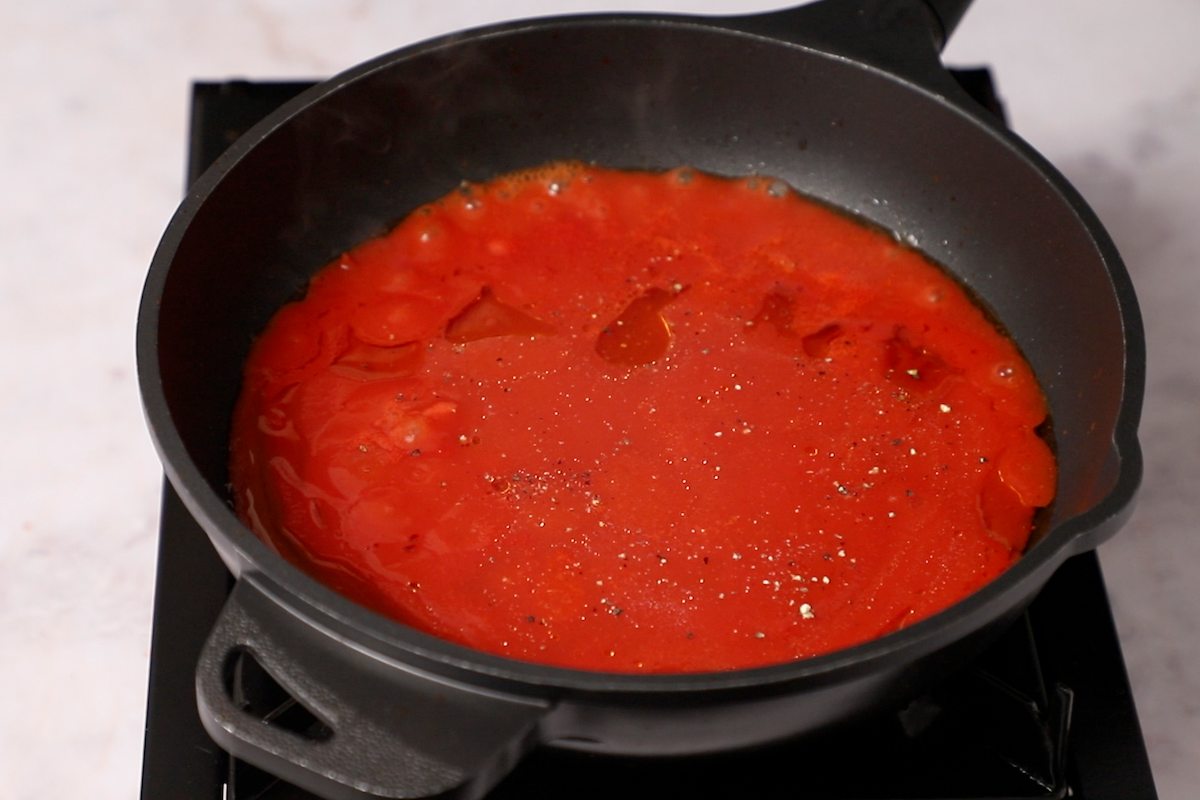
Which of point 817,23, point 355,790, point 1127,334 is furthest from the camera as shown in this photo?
point 817,23

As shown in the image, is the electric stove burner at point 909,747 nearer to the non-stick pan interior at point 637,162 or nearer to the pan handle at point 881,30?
the non-stick pan interior at point 637,162

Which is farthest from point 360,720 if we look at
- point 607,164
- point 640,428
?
point 607,164

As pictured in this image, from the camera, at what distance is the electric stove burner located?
1024mm

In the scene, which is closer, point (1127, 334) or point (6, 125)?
point (1127, 334)

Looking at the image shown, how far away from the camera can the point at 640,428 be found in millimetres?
1139

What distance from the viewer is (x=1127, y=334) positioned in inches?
39.9

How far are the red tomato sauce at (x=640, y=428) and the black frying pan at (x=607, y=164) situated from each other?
3 centimetres

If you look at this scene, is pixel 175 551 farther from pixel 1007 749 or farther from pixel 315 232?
pixel 1007 749

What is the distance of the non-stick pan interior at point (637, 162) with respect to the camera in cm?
116

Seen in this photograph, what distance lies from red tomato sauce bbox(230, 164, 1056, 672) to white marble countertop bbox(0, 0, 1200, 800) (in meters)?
0.19

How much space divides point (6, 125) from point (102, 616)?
0.59 m

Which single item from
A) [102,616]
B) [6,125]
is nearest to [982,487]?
[102,616]

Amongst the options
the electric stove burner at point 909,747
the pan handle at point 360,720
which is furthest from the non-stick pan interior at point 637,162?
the pan handle at point 360,720

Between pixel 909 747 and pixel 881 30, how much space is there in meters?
0.57
